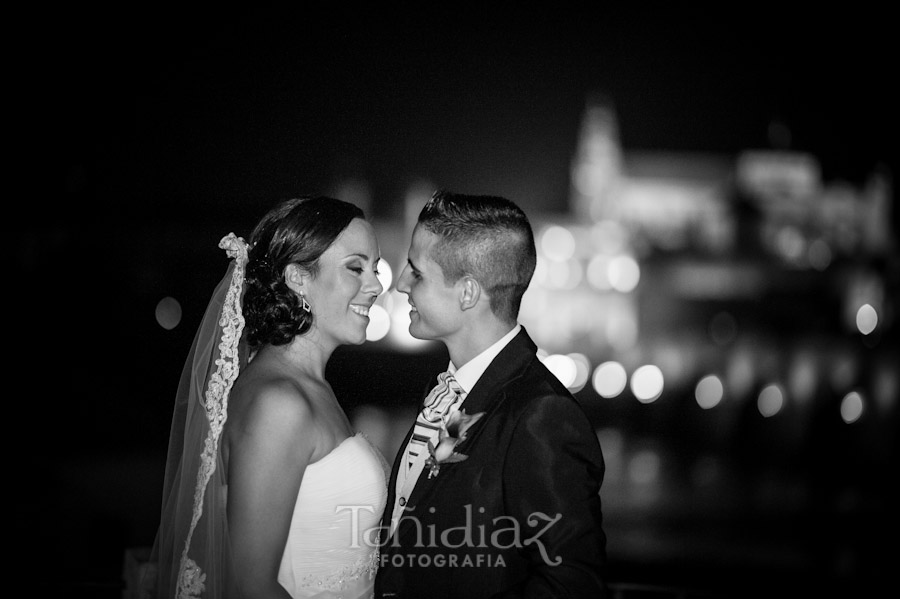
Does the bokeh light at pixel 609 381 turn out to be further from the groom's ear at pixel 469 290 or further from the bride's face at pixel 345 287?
the groom's ear at pixel 469 290

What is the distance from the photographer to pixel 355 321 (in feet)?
10.7

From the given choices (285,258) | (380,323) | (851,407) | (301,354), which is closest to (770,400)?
(851,407)

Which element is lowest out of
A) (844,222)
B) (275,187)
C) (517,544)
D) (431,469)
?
(517,544)

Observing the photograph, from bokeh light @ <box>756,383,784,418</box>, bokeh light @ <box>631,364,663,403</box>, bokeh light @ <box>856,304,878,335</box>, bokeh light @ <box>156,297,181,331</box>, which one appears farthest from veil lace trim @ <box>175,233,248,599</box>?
bokeh light @ <box>856,304,878,335</box>

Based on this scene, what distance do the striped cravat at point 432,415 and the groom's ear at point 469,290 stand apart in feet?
1.02

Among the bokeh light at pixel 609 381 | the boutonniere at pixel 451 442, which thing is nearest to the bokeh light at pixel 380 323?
the bokeh light at pixel 609 381

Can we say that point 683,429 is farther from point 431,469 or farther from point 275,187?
point 431,469

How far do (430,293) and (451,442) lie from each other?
573 mm

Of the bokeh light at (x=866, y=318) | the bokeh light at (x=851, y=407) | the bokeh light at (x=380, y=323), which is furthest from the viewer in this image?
the bokeh light at (x=866, y=318)

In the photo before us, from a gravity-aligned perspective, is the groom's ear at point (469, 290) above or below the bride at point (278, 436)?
above

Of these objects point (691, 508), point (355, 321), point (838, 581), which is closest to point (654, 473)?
point (691, 508)

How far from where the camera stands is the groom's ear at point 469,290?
3.00 m

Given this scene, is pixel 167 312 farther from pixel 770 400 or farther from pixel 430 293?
pixel 430 293

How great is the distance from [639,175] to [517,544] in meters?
88.2
